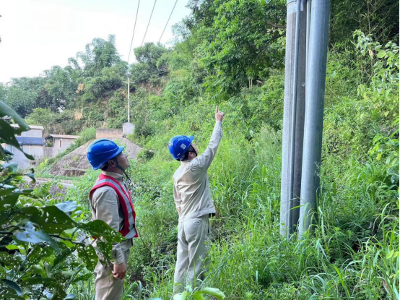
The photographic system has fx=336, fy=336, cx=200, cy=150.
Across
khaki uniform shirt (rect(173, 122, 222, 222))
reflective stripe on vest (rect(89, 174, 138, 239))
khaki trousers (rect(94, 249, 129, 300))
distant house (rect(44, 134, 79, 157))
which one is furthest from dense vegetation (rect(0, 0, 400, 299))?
distant house (rect(44, 134, 79, 157))

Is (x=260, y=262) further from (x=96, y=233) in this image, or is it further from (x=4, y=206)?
(x=4, y=206)

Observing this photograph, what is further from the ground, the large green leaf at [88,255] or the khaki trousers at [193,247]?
the large green leaf at [88,255]

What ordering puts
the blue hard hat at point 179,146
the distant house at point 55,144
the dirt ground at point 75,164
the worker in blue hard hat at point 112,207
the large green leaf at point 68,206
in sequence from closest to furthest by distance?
1. the large green leaf at point 68,206
2. the worker in blue hard hat at point 112,207
3. the blue hard hat at point 179,146
4. the dirt ground at point 75,164
5. the distant house at point 55,144

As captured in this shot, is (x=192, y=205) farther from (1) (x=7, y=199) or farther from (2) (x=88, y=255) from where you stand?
(1) (x=7, y=199)

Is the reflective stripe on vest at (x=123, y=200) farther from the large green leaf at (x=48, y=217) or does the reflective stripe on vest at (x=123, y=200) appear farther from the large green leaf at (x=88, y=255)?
the large green leaf at (x=48, y=217)

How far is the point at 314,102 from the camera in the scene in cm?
284

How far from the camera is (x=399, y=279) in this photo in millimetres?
2051

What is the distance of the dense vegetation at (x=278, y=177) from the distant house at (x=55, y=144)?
17.7 m

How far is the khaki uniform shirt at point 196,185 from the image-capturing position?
3320 mm

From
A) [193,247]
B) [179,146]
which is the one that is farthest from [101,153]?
[193,247]

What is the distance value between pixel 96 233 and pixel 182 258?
2.67 metres

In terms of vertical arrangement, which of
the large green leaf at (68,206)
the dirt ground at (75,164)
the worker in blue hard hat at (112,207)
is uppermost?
the large green leaf at (68,206)

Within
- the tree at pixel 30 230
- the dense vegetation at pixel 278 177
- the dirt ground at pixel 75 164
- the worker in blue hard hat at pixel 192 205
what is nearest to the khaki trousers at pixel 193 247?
the worker in blue hard hat at pixel 192 205

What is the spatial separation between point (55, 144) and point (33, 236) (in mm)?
29224
